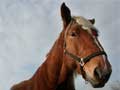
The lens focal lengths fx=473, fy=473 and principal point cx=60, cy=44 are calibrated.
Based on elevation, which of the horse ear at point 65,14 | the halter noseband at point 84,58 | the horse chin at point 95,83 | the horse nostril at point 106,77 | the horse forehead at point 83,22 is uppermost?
the horse ear at point 65,14

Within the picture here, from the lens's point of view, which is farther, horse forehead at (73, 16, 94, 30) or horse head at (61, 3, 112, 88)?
horse forehead at (73, 16, 94, 30)

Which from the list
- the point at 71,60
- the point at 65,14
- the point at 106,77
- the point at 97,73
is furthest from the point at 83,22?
the point at 106,77

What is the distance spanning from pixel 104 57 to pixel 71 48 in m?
1.05

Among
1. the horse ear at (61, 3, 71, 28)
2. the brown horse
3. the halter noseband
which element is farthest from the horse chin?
the horse ear at (61, 3, 71, 28)

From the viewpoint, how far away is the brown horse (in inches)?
422

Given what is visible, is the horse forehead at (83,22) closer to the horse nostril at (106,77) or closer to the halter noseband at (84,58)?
the halter noseband at (84,58)

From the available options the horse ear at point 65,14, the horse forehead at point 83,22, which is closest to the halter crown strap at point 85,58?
the horse forehead at point 83,22

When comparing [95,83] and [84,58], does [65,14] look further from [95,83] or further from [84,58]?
[95,83]

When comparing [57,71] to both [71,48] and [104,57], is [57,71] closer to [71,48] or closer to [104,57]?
[71,48]

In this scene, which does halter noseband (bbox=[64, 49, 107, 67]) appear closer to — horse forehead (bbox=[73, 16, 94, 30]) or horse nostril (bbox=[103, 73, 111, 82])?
horse nostril (bbox=[103, 73, 111, 82])

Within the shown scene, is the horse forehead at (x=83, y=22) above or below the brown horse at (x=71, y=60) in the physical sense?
above

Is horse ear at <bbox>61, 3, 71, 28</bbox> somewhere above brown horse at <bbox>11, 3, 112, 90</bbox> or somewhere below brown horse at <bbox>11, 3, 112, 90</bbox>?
above

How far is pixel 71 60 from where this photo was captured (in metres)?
11.4

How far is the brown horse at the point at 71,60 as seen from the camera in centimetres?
1073
